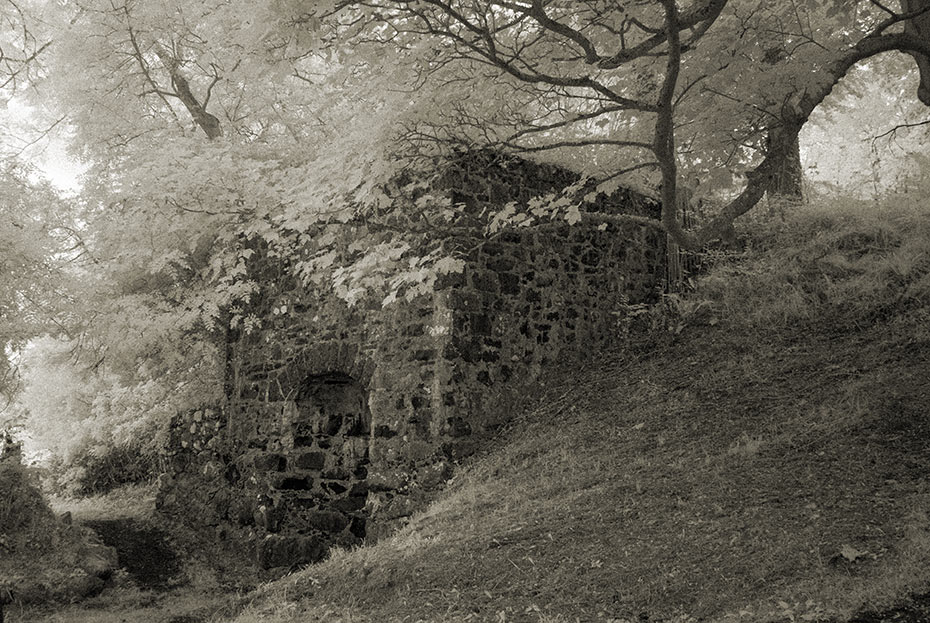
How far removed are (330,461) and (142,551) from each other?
10.5 ft

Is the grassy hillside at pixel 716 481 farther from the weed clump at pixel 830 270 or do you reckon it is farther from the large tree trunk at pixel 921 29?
Answer: the large tree trunk at pixel 921 29

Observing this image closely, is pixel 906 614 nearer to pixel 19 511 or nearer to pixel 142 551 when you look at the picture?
pixel 19 511

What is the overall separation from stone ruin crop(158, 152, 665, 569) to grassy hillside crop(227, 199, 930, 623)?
558 mm

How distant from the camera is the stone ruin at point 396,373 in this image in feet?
27.0

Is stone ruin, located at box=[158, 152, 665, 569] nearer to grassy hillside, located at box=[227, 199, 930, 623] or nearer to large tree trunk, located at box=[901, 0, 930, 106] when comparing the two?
grassy hillside, located at box=[227, 199, 930, 623]

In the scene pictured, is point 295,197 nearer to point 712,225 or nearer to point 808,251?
point 712,225

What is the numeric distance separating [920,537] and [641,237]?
7.02 m

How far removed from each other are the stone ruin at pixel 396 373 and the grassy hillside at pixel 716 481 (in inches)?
22.0

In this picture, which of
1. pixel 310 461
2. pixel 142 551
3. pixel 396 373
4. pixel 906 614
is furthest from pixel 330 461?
pixel 906 614

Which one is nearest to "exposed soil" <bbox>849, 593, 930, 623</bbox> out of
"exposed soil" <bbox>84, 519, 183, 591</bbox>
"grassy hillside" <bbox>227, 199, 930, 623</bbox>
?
"grassy hillside" <bbox>227, 199, 930, 623</bbox>

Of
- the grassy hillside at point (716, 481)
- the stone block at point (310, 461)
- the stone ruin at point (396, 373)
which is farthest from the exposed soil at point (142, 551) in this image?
the grassy hillside at point (716, 481)

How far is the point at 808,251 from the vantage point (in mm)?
9594

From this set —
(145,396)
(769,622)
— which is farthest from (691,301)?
(145,396)

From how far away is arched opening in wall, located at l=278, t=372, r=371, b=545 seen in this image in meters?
9.41
